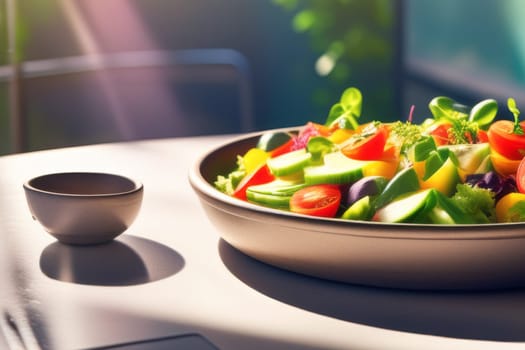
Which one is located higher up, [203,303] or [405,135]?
[405,135]

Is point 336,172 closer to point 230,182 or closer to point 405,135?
point 405,135

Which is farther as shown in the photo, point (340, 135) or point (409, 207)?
point (340, 135)

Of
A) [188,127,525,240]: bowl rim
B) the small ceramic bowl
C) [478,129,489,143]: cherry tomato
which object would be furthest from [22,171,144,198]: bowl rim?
[478,129,489,143]: cherry tomato

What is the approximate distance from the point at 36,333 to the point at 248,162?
0.45 m

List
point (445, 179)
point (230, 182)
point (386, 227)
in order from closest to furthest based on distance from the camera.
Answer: point (386, 227), point (445, 179), point (230, 182)

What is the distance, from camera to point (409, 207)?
100 centimetres

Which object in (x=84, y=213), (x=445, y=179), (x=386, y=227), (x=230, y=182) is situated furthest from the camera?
(x=230, y=182)

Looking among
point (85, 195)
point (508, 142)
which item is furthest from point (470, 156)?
point (85, 195)

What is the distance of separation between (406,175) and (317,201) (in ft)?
0.34

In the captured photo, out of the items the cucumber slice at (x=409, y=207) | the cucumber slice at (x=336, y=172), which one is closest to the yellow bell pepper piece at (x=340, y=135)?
the cucumber slice at (x=336, y=172)

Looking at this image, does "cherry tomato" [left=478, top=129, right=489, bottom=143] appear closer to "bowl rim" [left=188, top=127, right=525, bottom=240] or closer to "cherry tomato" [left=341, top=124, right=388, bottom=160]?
"cherry tomato" [left=341, top=124, right=388, bottom=160]

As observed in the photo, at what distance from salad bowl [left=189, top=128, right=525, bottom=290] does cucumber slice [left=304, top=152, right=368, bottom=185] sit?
9 centimetres

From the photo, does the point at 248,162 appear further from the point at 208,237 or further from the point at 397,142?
the point at 397,142

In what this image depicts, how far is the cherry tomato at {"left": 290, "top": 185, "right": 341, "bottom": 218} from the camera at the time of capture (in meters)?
1.04
